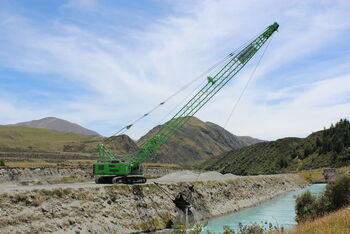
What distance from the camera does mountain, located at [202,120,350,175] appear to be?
5374 inches

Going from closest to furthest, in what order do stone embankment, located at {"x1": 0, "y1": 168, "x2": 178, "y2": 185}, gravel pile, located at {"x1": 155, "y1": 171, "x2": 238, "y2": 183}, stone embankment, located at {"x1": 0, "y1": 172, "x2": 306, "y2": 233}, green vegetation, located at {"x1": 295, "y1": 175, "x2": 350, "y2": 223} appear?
stone embankment, located at {"x1": 0, "y1": 172, "x2": 306, "y2": 233} < green vegetation, located at {"x1": 295, "y1": 175, "x2": 350, "y2": 223} < gravel pile, located at {"x1": 155, "y1": 171, "x2": 238, "y2": 183} < stone embankment, located at {"x1": 0, "y1": 168, "x2": 178, "y2": 185}

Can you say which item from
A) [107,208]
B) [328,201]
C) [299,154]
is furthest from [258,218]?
[299,154]

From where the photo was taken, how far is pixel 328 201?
30016 mm

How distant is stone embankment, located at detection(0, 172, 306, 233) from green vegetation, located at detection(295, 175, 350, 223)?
11.2 metres

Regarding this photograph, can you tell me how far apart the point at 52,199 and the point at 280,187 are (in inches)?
2302

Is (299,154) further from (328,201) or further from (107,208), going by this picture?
(107,208)

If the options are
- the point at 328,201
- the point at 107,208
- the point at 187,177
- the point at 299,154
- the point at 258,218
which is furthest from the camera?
the point at 299,154

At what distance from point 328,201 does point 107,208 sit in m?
19.7

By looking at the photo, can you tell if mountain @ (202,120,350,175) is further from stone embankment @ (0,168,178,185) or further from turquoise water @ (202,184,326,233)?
→ stone embankment @ (0,168,178,185)

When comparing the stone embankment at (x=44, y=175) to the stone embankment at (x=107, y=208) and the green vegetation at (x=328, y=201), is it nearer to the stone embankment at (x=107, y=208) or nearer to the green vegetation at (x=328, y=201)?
the stone embankment at (x=107, y=208)

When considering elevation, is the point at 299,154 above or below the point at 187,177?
above

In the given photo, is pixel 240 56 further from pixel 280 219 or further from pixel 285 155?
pixel 285 155

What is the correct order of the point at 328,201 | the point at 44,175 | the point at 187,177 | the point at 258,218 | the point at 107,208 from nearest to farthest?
the point at 107,208
the point at 328,201
the point at 258,218
the point at 187,177
the point at 44,175

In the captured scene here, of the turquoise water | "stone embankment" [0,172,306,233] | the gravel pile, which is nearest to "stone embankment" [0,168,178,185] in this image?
the gravel pile
